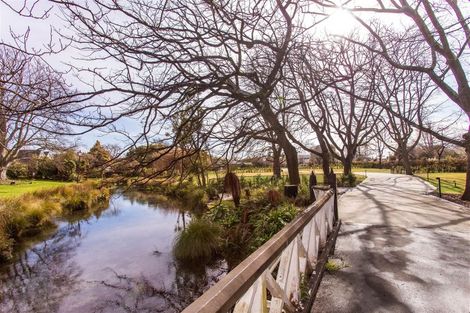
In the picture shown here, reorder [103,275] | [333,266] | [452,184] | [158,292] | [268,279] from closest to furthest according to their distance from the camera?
[268,279], [333,266], [158,292], [103,275], [452,184]

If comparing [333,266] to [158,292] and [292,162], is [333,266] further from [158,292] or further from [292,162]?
[292,162]

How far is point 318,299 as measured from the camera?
401 centimetres

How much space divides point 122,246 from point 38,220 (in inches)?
236

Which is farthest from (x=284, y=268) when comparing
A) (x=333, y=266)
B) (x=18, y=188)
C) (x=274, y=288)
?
(x=18, y=188)

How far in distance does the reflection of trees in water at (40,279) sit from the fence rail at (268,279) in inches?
233

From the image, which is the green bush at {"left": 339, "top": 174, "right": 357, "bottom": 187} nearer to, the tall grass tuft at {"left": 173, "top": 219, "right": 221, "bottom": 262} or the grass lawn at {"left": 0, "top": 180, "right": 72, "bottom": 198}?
the tall grass tuft at {"left": 173, "top": 219, "right": 221, "bottom": 262}

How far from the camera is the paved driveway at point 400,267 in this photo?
3861mm

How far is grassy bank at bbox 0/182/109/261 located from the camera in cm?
1205

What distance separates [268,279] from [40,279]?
8.72 meters

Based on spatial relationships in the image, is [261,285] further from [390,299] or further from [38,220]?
[38,220]

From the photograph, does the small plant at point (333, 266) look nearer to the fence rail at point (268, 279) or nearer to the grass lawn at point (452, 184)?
the fence rail at point (268, 279)

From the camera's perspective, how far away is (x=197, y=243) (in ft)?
30.8

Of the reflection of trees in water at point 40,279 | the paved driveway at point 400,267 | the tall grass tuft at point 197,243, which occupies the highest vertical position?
the paved driveway at point 400,267

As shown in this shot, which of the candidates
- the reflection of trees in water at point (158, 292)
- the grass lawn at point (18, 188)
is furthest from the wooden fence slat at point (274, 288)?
the grass lawn at point (18, 188)
